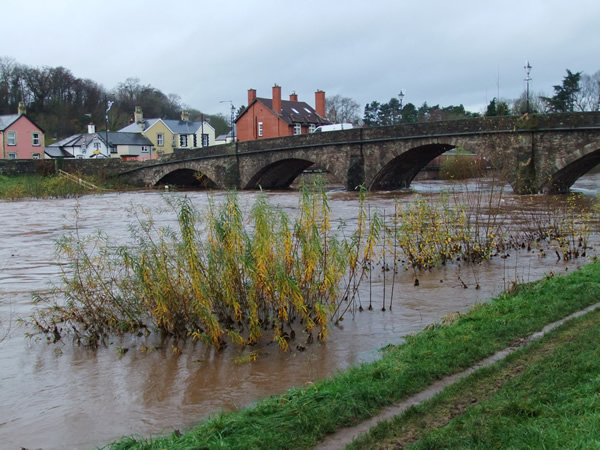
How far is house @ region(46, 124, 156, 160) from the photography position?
76.4 m

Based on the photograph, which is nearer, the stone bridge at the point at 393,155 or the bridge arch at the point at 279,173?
the stone bridge at the point at 393,155

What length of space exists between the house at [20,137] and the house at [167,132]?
12381 millimetres

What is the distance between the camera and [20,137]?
7106 cm

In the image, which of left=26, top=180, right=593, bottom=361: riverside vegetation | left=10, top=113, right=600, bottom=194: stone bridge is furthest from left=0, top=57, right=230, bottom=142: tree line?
left=26, top=180, right=593, bottom=361: riverside vegetation

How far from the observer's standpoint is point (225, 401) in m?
6.02

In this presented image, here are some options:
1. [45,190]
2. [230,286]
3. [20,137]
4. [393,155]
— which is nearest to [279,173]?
[393,155]

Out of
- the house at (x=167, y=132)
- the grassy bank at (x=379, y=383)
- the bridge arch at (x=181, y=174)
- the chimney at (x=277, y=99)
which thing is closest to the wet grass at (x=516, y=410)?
the grassy bank at (x=379, y=383)

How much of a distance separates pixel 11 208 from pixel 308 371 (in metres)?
29.1

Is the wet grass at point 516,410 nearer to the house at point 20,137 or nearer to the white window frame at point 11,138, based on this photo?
the house at point 20,137

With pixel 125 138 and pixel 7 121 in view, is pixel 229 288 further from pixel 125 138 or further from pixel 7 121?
pixel 125 138

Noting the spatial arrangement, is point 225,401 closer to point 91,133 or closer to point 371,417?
point 371,417

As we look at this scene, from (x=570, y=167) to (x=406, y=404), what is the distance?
98.7 feet

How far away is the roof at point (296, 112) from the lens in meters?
68.4

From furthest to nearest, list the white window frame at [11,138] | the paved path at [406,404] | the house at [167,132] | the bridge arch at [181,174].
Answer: the house at [167,132] < the white window frame at [11,138] < the bridge arch at [181,174] < the paved path at [406,404]
